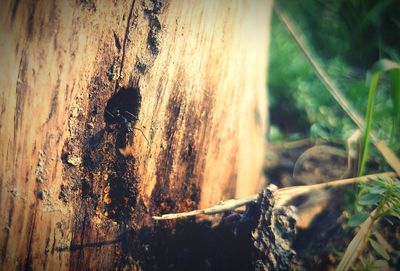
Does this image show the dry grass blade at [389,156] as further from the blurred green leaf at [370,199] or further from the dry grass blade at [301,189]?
the blurred green leaf at [370,199]

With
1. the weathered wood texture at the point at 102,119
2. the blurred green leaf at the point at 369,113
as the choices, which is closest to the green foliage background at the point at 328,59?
the blurred green leaf at the point at 369,113

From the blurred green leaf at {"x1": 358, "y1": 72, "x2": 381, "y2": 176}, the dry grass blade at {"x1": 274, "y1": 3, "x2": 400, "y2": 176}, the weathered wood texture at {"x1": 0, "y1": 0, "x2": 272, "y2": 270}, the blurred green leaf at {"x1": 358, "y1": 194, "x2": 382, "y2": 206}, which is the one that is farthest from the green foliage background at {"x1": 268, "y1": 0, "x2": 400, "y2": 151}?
the weathered wood texture at {"x1": 0, "y1": 0, "x2": 272, "y2": 270}

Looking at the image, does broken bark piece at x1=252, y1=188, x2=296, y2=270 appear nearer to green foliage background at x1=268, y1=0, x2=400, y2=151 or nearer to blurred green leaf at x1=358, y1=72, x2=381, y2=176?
blurred green leaf at x1=358, y1=72, x2=381, y2=176

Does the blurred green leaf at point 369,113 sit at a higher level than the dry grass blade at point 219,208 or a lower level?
higher

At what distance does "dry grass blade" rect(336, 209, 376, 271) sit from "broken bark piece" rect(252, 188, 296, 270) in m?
0.20

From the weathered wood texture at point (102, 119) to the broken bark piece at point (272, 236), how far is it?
26 cm

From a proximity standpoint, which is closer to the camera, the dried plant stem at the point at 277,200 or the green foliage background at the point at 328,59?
the dried plant stem at the point at 277,200

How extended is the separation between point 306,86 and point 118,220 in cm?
137

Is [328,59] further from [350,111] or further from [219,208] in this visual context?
[219,208]

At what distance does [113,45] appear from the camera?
3.05 ft

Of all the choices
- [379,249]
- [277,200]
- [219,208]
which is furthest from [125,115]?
[379,249]

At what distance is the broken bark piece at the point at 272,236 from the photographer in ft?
3.49

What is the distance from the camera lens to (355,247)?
1.13 metres

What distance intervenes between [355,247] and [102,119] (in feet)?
3.39
